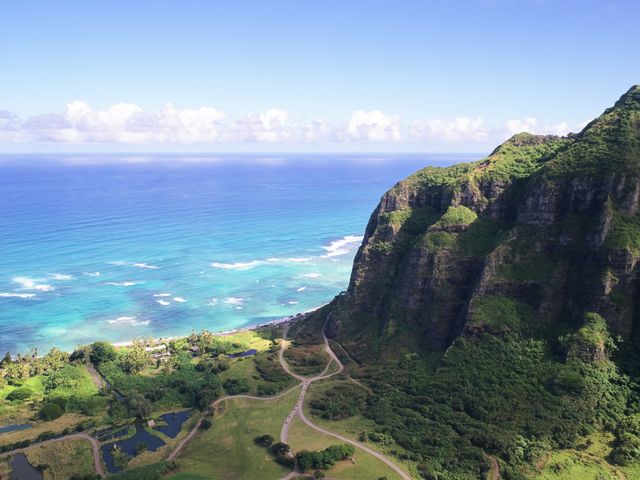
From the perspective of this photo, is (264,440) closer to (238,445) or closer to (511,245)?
(238,445)

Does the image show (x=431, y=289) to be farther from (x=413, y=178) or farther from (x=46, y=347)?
(x=46, y=347)

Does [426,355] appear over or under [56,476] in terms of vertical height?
over

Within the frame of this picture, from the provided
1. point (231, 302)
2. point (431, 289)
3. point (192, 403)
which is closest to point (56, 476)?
point (192, 403)

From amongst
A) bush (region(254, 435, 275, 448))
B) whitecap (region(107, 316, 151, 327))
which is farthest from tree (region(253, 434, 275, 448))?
whitecap (region(107, 316, 151, 327))

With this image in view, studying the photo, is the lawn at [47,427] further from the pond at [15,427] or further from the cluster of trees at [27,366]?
the cluster of trees at [27,366]

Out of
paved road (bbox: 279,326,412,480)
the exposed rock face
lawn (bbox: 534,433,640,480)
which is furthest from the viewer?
the exposed rock face

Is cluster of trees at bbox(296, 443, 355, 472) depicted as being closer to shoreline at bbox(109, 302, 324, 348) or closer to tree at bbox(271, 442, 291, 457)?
Result: tree at bbox(271, 442, 291, 457)
